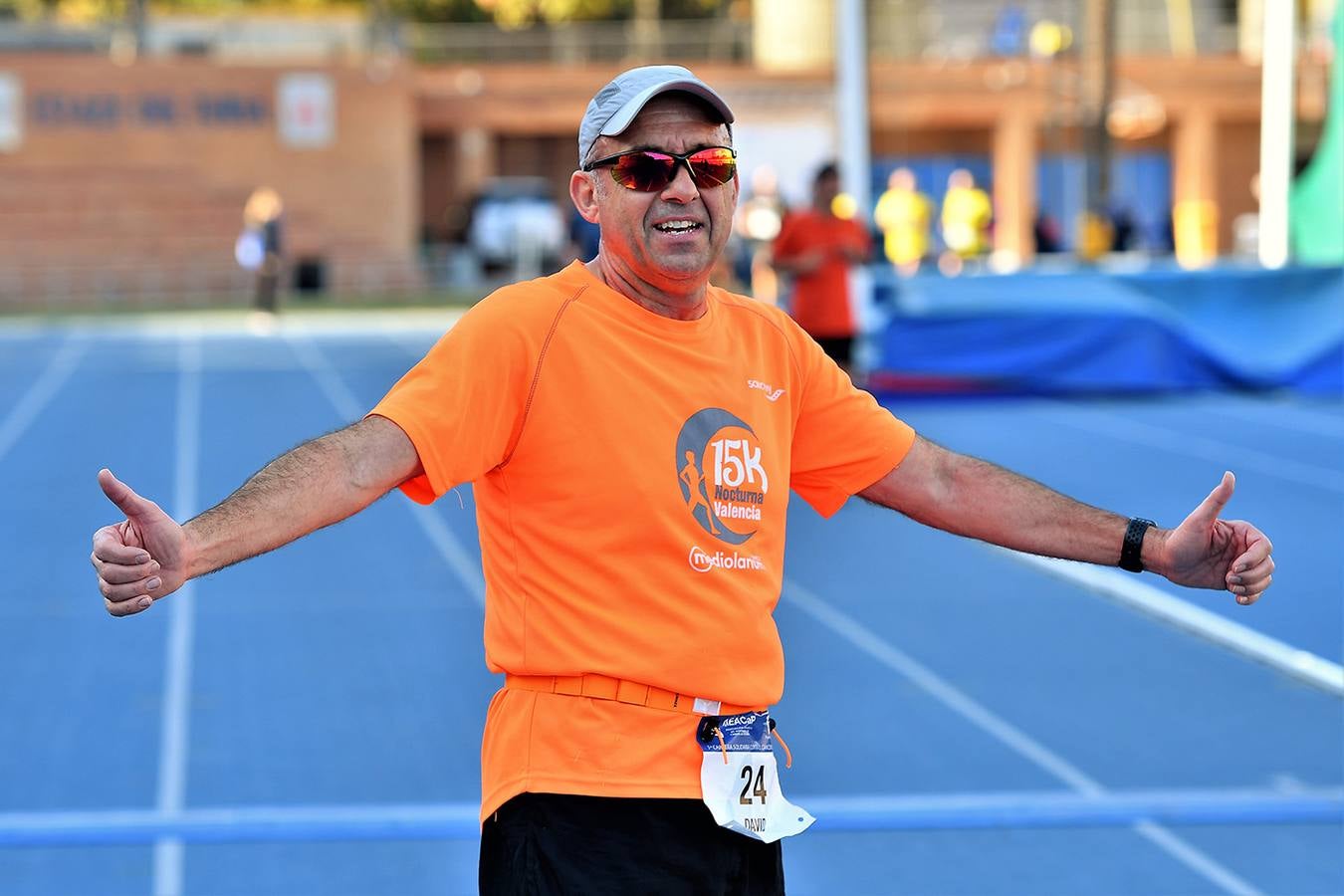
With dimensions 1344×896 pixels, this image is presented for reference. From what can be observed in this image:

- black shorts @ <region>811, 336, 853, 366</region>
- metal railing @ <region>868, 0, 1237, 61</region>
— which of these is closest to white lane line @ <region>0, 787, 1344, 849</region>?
black shorts @ <region>811, 336, 853, 366</region>

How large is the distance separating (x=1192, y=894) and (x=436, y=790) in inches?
94.9

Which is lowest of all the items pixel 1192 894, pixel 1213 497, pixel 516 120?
pixel 1192 894

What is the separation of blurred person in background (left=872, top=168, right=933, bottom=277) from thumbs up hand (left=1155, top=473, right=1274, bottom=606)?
2232cm

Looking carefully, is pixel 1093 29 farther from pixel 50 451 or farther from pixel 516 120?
pixel 50 451

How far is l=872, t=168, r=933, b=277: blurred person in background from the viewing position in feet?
85.0

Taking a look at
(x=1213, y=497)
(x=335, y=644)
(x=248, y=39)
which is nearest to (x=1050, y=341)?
(x=335, y=644)

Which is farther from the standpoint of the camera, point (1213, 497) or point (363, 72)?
point (363, 72)

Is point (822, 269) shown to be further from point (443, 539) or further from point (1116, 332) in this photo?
point (1116, 332)

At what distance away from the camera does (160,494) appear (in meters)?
13.0

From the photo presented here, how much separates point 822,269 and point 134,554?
484 inches

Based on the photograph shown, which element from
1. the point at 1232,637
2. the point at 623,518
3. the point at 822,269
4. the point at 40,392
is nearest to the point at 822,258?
the point at 822,269

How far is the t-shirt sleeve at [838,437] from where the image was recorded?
10.6 feet

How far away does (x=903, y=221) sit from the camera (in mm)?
26000

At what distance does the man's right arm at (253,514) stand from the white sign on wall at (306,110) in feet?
141
